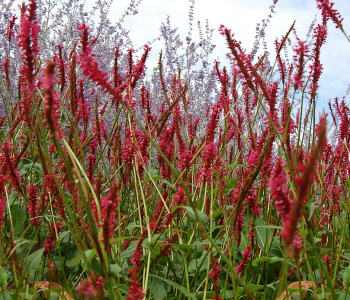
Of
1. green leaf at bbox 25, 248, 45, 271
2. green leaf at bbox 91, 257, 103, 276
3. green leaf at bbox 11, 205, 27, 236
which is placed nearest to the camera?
green leaf at bbox 91, 257, 103, 276

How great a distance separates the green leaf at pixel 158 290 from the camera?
0.92m

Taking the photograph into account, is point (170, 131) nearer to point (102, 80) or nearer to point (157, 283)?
point (157, 283)

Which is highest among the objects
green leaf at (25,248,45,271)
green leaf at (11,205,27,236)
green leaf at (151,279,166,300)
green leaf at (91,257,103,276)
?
green leaf at (91,257,103,276)

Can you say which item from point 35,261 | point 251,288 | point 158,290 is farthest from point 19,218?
point 251,288

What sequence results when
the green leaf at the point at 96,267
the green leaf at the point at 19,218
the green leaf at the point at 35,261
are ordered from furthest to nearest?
the green leaf at the point at 19,218, the green leaf at the point at 35,261, the green leaf at the point at 96,267

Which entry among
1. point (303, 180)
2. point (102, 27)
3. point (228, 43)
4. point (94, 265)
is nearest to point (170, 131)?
point (228, 43)

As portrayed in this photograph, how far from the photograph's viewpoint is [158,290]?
951mm

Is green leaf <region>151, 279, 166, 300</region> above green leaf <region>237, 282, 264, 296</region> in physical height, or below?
below

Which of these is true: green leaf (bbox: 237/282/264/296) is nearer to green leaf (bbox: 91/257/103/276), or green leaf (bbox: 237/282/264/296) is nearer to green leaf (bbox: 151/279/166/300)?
green leaf (bbox: 151/279/166/300)

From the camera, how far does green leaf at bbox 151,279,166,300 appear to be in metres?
0.92

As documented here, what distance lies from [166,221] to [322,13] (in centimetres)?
74

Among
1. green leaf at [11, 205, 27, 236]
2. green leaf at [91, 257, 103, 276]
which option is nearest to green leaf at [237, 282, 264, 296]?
green leaf at [91, 257, 103, 276]

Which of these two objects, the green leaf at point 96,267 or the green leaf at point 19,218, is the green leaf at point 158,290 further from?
the green leaf at point 19,218

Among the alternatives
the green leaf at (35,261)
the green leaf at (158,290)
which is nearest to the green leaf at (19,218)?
the green leaf at (35,261)
